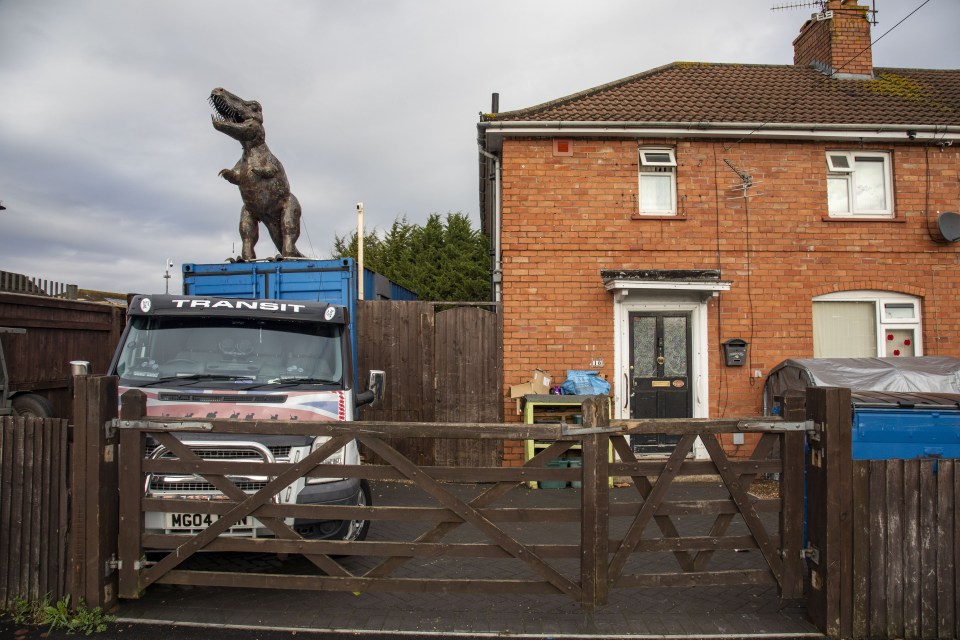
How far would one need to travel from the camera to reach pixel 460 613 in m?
4.21

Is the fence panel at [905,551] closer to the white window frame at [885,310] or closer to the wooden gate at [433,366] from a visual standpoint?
the wooden gate at [433,366]

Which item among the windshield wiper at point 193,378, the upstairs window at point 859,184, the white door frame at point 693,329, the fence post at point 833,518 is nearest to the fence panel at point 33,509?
the windshield wiper at point 193,378

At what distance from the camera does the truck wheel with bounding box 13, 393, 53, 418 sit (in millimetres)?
8601

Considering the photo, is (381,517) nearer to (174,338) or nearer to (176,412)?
(176,412)

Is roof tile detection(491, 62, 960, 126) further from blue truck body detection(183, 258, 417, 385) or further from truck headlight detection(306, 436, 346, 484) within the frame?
truck headlight detection(306, 436, 346, 484)

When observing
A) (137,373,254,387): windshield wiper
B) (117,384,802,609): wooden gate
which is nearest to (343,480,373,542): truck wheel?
(117,384,802,609): wooden gate

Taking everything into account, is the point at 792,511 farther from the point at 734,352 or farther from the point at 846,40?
the point at 846,40

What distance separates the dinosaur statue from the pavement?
540 centimetres

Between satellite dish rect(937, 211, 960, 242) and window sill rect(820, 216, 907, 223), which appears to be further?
window sill rect(820, 216, 907, 223)

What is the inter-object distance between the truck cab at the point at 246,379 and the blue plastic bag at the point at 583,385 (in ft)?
12.6

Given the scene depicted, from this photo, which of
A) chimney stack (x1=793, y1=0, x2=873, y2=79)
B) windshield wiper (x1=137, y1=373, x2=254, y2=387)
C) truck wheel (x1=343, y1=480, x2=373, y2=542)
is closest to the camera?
truck wheel (x1=343, y1=480, x2=373, y2=542)

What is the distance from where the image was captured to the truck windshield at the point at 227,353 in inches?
195

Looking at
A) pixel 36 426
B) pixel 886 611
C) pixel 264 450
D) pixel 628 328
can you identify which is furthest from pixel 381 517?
pixel 628 328

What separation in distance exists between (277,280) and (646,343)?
5.52m
